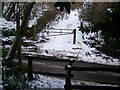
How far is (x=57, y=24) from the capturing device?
1226 cm

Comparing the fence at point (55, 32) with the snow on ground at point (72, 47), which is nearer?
the snow on ground at point (72, 47)

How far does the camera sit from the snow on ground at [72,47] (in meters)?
8.09

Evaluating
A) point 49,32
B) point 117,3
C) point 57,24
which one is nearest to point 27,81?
point 117,3

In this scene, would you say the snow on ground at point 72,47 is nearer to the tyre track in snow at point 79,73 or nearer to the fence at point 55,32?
the fence at point 55,32

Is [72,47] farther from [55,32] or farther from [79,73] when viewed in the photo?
[79,73]

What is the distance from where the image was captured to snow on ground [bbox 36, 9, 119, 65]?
8094 millimetres

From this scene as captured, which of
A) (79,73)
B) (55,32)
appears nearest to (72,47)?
(55,32)

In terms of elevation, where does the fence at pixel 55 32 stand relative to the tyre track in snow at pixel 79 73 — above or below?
above

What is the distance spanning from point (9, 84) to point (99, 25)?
4.48 feet

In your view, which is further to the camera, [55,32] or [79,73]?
[55,32]

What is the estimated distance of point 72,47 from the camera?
970cm

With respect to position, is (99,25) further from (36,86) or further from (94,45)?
(94,45)

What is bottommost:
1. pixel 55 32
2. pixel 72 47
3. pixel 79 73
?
pixel 79 73

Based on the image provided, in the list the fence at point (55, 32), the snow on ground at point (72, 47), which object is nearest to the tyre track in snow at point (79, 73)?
the snow on ground at point (72, 47)
